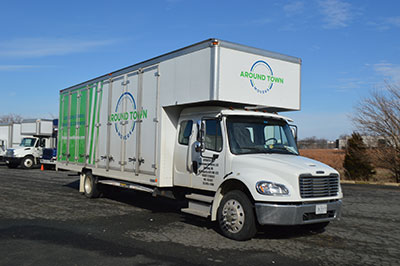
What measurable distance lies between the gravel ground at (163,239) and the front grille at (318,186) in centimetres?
88

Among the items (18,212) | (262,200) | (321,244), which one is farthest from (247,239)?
(18,212)

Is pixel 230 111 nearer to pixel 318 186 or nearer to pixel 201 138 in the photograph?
pixel 201 138

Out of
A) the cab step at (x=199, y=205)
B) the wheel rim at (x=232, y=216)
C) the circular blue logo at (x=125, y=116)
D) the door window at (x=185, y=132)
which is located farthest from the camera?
the circular blue logo at (x=125, y=116)

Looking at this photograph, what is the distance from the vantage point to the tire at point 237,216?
6797 millimetres

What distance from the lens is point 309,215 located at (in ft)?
22.2

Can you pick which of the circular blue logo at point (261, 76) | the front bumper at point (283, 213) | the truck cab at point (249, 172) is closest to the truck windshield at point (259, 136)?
the truck cab at point (249, 172)

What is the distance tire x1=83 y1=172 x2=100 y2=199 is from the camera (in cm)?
1209

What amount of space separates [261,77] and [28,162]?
77.3 ft

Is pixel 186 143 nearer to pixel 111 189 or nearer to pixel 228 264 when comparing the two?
pixel 228 264

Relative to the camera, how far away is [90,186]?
12.3 meters

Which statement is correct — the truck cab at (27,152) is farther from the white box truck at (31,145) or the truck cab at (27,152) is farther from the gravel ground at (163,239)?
the gravel ground at (163,239)

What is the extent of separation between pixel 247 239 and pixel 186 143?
2.70 metres

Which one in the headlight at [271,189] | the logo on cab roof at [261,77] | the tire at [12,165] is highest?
the logo on cab roof at [261,77]

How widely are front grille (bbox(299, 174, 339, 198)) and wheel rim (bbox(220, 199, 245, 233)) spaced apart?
1.14m
